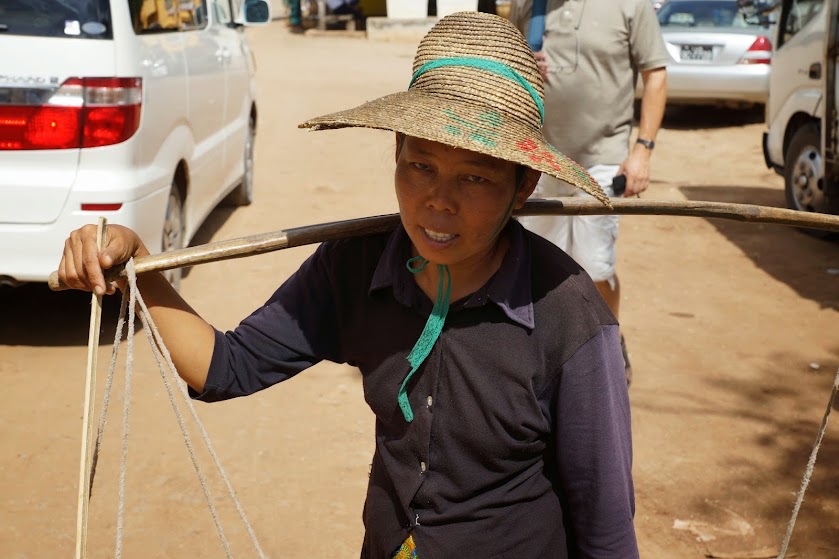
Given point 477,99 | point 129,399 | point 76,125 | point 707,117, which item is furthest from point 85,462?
point 707,117

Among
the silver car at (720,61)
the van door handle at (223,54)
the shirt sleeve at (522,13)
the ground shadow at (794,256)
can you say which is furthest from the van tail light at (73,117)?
the silver car at (720,61)

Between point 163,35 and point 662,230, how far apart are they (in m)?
4.35

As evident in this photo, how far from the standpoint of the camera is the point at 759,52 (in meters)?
11.5

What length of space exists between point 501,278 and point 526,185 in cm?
19

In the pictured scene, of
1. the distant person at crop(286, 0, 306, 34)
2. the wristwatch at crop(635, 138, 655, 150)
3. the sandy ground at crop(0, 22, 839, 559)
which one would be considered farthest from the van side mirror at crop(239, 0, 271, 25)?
the distant person at crop(286, 0, 306, 34)

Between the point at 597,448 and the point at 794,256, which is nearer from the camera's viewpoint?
the point at 597,448

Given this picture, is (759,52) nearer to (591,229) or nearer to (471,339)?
(591,229)

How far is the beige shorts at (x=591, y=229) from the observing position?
415cm

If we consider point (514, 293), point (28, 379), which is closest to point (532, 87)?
point (514, 293)

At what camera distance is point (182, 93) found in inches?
203

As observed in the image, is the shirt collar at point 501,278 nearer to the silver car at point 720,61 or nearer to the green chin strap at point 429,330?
the green chin strap at point 429,330

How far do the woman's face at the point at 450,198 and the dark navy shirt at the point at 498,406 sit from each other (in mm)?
99

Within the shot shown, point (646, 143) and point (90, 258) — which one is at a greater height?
point (90, 258)

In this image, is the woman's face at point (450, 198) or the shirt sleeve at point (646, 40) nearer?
the woman's face at point (450, 198)
